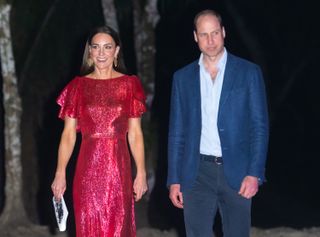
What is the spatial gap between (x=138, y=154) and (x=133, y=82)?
523 millimetres

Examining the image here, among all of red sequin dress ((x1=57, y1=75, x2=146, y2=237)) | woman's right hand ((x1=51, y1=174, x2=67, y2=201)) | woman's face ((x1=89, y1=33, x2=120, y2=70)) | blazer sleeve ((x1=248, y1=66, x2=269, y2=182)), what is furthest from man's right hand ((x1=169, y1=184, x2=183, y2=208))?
woman's face ((x1=89, y1=33, x2=120, y2=70))

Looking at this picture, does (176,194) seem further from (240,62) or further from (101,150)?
(240,62)

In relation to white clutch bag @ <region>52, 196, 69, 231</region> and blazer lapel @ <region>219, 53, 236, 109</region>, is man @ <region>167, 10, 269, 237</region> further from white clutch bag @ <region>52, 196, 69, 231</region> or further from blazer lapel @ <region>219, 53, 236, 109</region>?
white clutch bag @ <region>52, 196, 69, 231</region>

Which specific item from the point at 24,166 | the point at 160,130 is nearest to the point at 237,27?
the point at 160,130

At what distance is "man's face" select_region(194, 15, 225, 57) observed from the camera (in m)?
5.62

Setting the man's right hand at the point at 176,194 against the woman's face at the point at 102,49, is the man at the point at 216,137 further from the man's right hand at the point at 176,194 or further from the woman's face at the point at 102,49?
the woman's face at the point at 102,49

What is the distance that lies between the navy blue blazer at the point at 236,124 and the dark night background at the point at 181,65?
8.79 m

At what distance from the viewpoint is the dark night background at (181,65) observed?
1540cm

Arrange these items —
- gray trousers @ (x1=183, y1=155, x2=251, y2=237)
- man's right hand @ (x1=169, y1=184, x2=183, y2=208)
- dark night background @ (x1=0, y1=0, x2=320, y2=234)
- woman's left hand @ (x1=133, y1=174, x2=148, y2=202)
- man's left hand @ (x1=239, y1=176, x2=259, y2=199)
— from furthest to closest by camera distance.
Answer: dark night background @ (x1=0, y1=0, x2=320, y2=234)
woman's left hand @ (x1=133, y1=174, x2=148, y2=202)
man's right hand @ (x1=169, y1=184, x2=183, y2=208)
gray trousers @ (x1=183, y1=155, x2=251, y2=237)
man's left hand @ (x1=239, y1=176, x2=259, y2=199)

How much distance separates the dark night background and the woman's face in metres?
8.27

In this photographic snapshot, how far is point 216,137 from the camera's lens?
5.68m

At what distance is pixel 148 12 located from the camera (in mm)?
12266

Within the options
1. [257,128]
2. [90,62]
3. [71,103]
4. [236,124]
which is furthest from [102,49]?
[257,128]

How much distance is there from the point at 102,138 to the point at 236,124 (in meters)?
1.01
